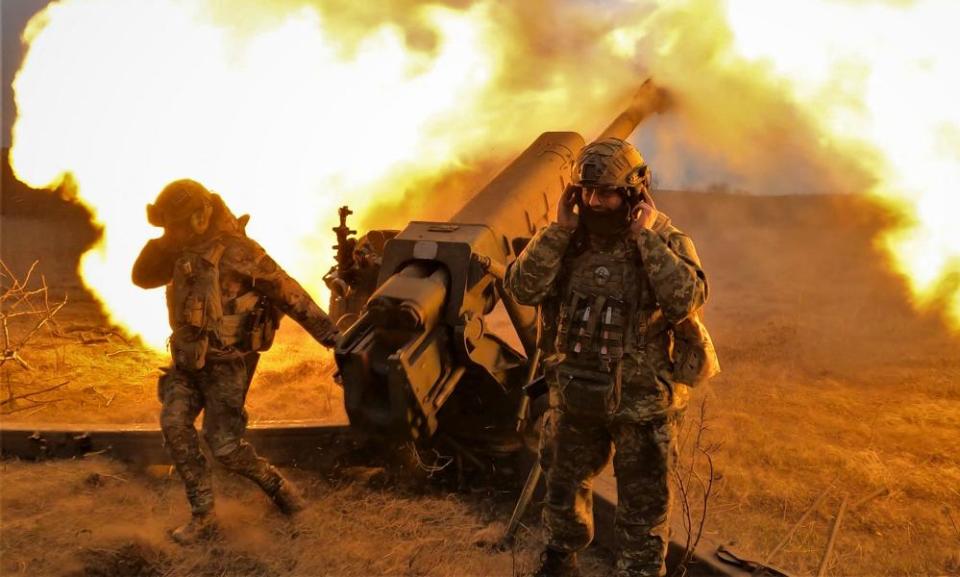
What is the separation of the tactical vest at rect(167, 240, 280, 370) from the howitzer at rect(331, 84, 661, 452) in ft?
2.66

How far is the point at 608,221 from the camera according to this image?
3.29 meters

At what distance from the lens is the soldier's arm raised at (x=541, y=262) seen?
3389 mm

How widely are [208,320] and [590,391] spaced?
2293 millimetres

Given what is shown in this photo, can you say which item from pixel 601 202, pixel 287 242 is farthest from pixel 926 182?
pixel 287 242

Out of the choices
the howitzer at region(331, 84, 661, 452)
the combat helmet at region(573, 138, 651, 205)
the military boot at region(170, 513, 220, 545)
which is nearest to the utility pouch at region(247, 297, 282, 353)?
the howitzer at region(331, 84, 661, 452)

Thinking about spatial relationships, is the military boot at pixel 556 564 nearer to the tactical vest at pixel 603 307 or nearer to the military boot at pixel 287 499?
the tactical vest at pixel 603 307

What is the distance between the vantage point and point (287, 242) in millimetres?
8977

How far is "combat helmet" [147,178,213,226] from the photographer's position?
4141 millimetres

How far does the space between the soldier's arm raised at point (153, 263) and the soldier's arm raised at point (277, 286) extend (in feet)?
1.16

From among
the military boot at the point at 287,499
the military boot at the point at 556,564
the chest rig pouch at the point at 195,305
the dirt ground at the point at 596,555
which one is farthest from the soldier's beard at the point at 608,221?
the military boot at the point at 287,499

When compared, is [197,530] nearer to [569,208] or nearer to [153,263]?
[153,263]

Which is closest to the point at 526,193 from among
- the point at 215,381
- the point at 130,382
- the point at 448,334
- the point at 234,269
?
the point at 448,334

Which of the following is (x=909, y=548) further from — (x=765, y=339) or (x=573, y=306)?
(x=765, y=339)

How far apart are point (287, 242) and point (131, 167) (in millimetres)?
2106
